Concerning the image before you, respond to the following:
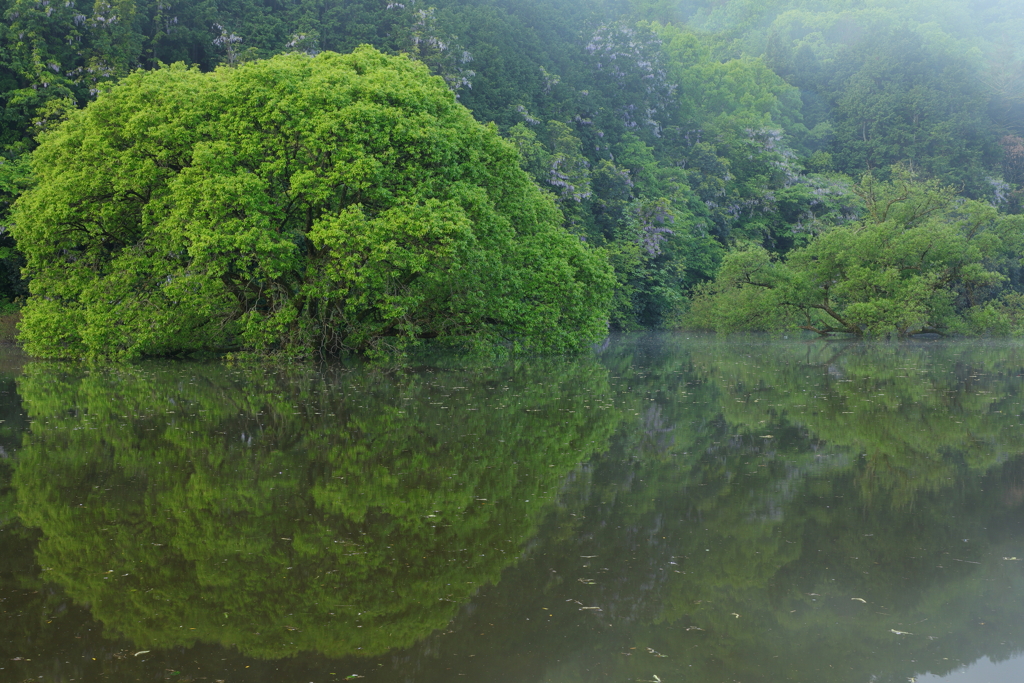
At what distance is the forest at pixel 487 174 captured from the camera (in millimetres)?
22141

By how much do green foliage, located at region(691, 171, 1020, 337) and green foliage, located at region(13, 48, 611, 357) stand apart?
Answer: 53.9 ft

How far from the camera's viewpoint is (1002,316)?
3841cm

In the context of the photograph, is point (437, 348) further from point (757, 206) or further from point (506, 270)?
point (757, 206)

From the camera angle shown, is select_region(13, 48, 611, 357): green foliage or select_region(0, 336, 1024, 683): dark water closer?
select_region(0, 336, 1024, 683): dark water

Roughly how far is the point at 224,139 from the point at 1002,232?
33.5 meters

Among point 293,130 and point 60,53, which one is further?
point 60,53

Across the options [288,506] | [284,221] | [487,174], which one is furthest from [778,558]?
[487,174]

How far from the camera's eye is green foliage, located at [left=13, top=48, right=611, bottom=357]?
21.5 metres

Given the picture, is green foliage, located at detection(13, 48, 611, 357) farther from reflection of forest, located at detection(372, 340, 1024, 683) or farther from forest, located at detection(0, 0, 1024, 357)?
reflection of forest, located at detection(372, 340, 1024, 683)

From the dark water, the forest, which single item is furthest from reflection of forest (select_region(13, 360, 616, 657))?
the forest

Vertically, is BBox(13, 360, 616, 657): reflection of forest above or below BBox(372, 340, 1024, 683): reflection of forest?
below

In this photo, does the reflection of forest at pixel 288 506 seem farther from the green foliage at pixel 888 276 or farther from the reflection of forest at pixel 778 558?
the green foliage at pixel 888 276

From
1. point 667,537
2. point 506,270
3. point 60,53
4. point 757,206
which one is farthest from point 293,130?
point 757,206

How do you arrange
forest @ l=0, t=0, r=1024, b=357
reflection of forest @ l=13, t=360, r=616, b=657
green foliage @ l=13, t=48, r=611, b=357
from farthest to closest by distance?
1. forest @ l=0, t=0, r=1024, b=357
2. green foliage @ l=13, t=48, r=611, b=357
3. reflection of forest @ l=13, t=360, r=616, b=657
